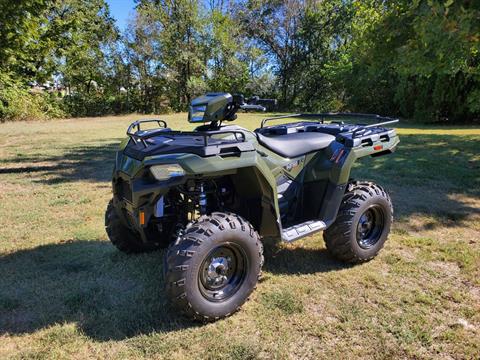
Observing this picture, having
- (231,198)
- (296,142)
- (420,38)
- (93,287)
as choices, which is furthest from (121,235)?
(420,38)

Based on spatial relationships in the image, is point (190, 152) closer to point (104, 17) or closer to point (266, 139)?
point (266, 139)

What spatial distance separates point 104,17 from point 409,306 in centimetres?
2963

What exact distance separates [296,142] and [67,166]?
6600mm

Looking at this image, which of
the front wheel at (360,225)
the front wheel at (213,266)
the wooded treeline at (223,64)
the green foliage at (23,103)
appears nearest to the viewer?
the front wheel at (213,266)

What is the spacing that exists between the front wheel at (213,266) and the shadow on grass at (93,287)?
0.77 feet

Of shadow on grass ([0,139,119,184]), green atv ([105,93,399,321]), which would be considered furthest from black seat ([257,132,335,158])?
shadow on grass ([0,139,119,184])

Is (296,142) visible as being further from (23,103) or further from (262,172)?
(23,103)

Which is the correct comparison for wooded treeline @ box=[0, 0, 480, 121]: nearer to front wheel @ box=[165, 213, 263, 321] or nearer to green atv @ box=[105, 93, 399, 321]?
green atv @ box=[105, 93, 399, 321]

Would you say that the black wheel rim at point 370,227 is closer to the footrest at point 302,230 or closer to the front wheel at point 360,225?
the front wheel at point 360,225

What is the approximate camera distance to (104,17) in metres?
28.0

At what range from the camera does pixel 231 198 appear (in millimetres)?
3334

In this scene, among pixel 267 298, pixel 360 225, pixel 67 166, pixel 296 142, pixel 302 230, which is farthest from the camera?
pixel 67 166

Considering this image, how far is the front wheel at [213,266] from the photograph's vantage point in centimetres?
262

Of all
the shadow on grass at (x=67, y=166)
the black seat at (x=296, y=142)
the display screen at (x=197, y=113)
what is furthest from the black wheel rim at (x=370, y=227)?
the shadow on grass at (x=67, y=166)
